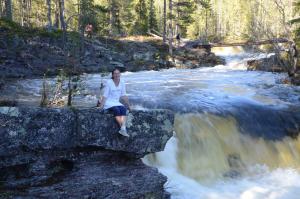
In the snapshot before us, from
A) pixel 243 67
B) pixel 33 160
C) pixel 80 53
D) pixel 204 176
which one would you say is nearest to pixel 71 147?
pixel 33 160

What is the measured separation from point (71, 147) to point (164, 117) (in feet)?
6.42

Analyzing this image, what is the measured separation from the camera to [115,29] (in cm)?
5591

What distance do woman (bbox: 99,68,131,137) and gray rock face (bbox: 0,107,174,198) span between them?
0.17 m

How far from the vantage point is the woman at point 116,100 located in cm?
762

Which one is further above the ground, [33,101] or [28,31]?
[28,31]

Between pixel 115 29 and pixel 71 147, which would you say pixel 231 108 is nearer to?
pixel 71 147

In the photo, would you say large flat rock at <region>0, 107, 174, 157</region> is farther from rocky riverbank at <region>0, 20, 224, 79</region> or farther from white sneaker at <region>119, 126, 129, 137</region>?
rocky riverbank at <region>0, 20, 224, 79</region>

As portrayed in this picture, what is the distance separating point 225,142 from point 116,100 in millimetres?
4892

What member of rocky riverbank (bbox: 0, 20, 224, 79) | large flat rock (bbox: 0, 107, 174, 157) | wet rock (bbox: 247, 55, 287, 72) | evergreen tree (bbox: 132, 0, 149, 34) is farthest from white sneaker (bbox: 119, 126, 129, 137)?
evergreen tree (bbox: 132, 0, 149, 34)

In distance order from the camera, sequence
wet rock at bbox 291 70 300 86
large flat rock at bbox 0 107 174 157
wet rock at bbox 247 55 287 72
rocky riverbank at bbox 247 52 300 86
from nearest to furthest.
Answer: large flat rock at bbox 0 107 174 157
wet rock at bbox 291 70 300 86
rocky riverbank at bbox 247 52 300 86
wet rock at bbox 247 55 287 72

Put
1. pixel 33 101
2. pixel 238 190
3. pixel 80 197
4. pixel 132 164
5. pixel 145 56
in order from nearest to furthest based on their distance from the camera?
pixel 80 197 → pixel 132 164 → pixel 238 190 → pixel 33 101 → pixel 145 56

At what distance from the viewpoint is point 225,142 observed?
11.7m

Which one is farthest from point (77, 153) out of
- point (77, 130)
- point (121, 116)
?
point (121, 116)

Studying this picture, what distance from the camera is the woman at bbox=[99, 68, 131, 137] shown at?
7.62 meters
